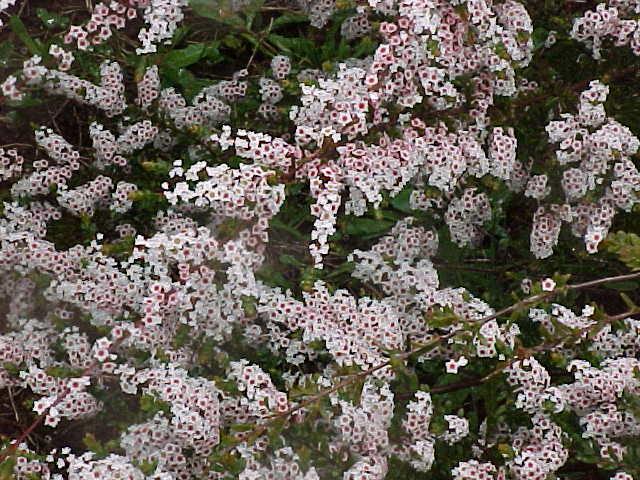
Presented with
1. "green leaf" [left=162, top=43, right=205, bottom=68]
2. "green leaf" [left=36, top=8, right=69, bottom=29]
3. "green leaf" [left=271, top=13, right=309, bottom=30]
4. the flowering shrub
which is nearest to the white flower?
the flowering shrub

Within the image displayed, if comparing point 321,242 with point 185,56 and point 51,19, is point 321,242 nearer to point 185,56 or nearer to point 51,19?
point 185,56

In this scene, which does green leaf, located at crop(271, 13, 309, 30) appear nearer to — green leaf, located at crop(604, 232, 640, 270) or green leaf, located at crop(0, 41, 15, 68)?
green leaf, located at crop(0, 41, 15, 68)

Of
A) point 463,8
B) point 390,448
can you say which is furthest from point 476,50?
point 390,448

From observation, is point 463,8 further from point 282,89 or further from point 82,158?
point 82,158

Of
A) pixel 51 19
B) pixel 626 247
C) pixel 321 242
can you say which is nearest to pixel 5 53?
pixel 51 19

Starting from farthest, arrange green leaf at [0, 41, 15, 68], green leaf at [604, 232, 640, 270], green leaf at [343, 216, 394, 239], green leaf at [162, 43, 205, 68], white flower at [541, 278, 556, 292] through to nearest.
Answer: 1. green leaf at [162, 43, 205, 68]
2. green leaf at [343, 216, 394, 239]
3. green leaf at [0, 41, 15, 68]
4. white flower at [541, 278, 556, 292]
5. green leaf at [604, 232, 640, 270]

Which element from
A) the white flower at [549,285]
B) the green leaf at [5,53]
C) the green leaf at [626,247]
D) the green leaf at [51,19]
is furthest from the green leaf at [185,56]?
the green leaf at [626,247]

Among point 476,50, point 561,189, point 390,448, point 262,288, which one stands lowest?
point 390,448

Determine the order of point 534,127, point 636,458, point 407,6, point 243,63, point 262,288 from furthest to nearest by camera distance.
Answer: point 243,63, point 534,127, point 262,288, point 636,458, point 407,6

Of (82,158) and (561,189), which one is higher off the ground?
(561,189)
